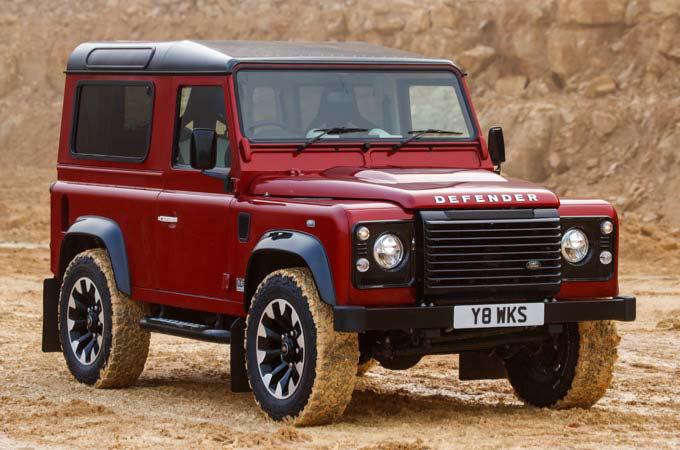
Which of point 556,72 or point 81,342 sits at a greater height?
point 556,72

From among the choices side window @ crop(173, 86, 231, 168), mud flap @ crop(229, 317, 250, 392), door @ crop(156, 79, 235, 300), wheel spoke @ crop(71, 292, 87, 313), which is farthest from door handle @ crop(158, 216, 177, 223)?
wheel spoke @ crop(71, 292, 87, 313)

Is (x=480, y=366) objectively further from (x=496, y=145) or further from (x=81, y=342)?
(x=81, y=342)

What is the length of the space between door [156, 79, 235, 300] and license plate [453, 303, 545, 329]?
5.08 ft

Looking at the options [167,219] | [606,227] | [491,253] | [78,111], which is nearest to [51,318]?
[78,111]

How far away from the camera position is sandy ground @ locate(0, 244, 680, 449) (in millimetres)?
7777

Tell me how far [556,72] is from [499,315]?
1765 cm

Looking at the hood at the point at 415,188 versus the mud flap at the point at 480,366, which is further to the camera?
the mud flap at the point at 480,366

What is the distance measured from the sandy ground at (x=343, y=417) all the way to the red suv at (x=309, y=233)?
0.24 metres

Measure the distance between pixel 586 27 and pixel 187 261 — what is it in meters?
16.8

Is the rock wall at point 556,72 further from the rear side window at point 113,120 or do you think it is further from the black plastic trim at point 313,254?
the black plastic trim at point 313,254

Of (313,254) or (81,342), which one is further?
(81,342)

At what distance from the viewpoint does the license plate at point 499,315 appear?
310 inches

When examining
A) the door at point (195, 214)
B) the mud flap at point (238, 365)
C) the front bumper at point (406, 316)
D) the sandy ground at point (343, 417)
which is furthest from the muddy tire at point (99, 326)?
the front bumper at point (406, 316)

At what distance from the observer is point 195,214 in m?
9.01
